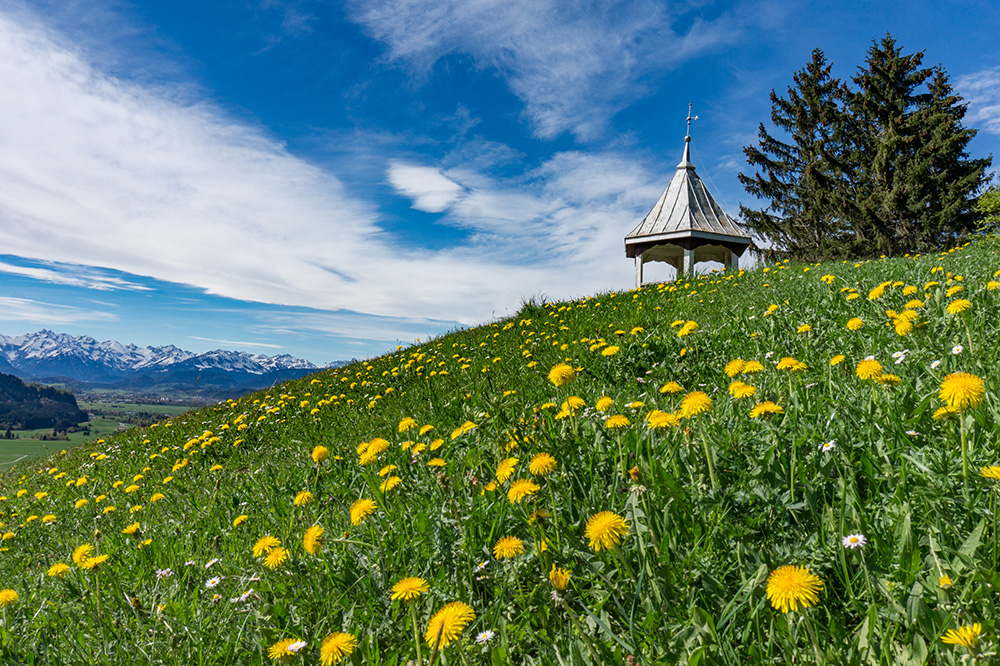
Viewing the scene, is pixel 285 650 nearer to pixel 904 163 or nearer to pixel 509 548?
pixel 509 548

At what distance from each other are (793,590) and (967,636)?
340 mm

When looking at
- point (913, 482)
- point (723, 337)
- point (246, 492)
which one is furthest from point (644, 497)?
point (246, 492)

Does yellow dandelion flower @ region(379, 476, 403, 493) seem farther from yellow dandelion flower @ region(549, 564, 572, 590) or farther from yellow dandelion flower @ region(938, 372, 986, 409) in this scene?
yellow dandelion flower @ region(938, 372, 986, 409)

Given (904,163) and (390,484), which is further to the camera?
(904,163)

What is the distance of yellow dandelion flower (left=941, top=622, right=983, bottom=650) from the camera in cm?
109

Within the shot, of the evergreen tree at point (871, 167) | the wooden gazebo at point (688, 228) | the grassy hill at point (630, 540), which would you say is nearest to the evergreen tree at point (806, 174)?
the evergreen tree at point (871, 167)

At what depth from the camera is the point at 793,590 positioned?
122cm

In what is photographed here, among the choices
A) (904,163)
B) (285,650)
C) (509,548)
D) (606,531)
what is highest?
(904,163)

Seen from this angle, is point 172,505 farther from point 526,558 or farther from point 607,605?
point 607,605

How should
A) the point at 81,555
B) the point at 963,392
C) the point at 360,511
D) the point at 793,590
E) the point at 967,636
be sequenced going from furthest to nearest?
1. the point at 81,555
2. the point at 360,511
3. the point at 963,392
4. the point at 793,590
5. the point at 967,636

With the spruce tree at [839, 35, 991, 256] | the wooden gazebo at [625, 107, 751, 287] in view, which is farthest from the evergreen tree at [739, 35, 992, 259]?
the wooden gazebo at [625, 107, 751, 287]

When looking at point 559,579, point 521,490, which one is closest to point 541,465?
point 521,490

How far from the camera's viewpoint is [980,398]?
64.0 inches

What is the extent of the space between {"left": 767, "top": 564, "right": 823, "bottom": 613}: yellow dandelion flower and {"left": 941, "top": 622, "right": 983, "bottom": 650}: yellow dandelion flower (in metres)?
0.25
